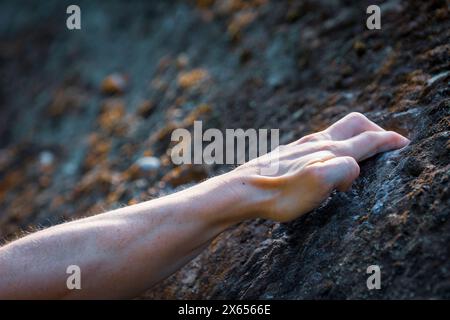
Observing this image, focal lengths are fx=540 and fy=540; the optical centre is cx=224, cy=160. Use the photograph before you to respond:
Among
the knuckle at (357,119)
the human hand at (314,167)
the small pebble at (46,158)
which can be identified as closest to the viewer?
the human hand at (314,167)

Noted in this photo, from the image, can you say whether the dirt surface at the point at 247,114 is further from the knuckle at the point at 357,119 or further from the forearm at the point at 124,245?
the forearm at the point at 124,245

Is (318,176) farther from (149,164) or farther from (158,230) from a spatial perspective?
(149,164)

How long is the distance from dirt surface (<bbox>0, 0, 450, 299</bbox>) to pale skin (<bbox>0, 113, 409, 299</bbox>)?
21 centimetres

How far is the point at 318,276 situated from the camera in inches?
91.1

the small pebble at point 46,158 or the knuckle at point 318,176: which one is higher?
the small pebble at point 46,158

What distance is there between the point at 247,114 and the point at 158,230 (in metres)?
1.75

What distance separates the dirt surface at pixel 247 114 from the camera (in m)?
2.30

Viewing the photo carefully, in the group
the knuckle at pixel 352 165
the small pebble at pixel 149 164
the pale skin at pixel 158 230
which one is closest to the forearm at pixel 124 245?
the pale skin at pixel 158 230

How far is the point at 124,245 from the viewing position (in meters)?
2.42

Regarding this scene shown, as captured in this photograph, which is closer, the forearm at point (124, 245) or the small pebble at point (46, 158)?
the forearm at point (124, 245)

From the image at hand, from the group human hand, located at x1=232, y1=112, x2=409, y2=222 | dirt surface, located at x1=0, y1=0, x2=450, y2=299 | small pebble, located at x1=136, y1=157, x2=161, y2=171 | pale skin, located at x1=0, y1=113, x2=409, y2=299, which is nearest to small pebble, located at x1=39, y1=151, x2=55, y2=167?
dirt surface, located at x1=0, y1=0, x2=450, y2=299

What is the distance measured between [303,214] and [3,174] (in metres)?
4.24

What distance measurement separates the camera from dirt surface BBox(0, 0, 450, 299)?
230 cm
